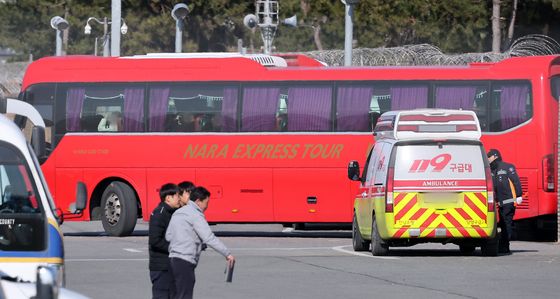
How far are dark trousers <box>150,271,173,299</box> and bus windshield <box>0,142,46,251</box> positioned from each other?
1.49 m

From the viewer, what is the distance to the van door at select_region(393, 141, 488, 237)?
865 inches

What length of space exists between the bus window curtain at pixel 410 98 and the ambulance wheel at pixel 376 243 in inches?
205

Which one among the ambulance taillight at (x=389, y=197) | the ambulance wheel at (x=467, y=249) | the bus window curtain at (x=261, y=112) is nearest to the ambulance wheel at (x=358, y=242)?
the ambulance wheel at (x=467, y=249)

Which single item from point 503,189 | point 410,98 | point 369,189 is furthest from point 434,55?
point 369,189

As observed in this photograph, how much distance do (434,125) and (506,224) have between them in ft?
7.42

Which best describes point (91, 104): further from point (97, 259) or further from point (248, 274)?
point (248, 274)

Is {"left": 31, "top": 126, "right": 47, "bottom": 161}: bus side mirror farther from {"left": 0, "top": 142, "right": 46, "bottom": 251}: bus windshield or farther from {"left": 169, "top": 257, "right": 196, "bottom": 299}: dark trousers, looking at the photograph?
{"left": 169, "top": 257, "right": 196, "bottom": 299}: dark trousers

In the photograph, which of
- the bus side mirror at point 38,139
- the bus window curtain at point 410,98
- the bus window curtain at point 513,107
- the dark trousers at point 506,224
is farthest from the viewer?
the bus window curtain at point 410,98

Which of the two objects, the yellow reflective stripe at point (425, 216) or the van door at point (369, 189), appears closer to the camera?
the yellow reflective stripe at point (425, 216)

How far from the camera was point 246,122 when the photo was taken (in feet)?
92.2

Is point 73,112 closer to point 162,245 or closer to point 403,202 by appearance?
point 403,202

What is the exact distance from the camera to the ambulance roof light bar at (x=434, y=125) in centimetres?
2267

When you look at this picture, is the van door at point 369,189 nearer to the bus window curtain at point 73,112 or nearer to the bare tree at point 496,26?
the bus window curtain at point 73,112

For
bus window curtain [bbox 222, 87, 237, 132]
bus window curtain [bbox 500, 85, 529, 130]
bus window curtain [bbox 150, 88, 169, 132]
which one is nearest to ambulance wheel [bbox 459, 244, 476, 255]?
bus window curtain [bbox 500, 85, 529, 130]
